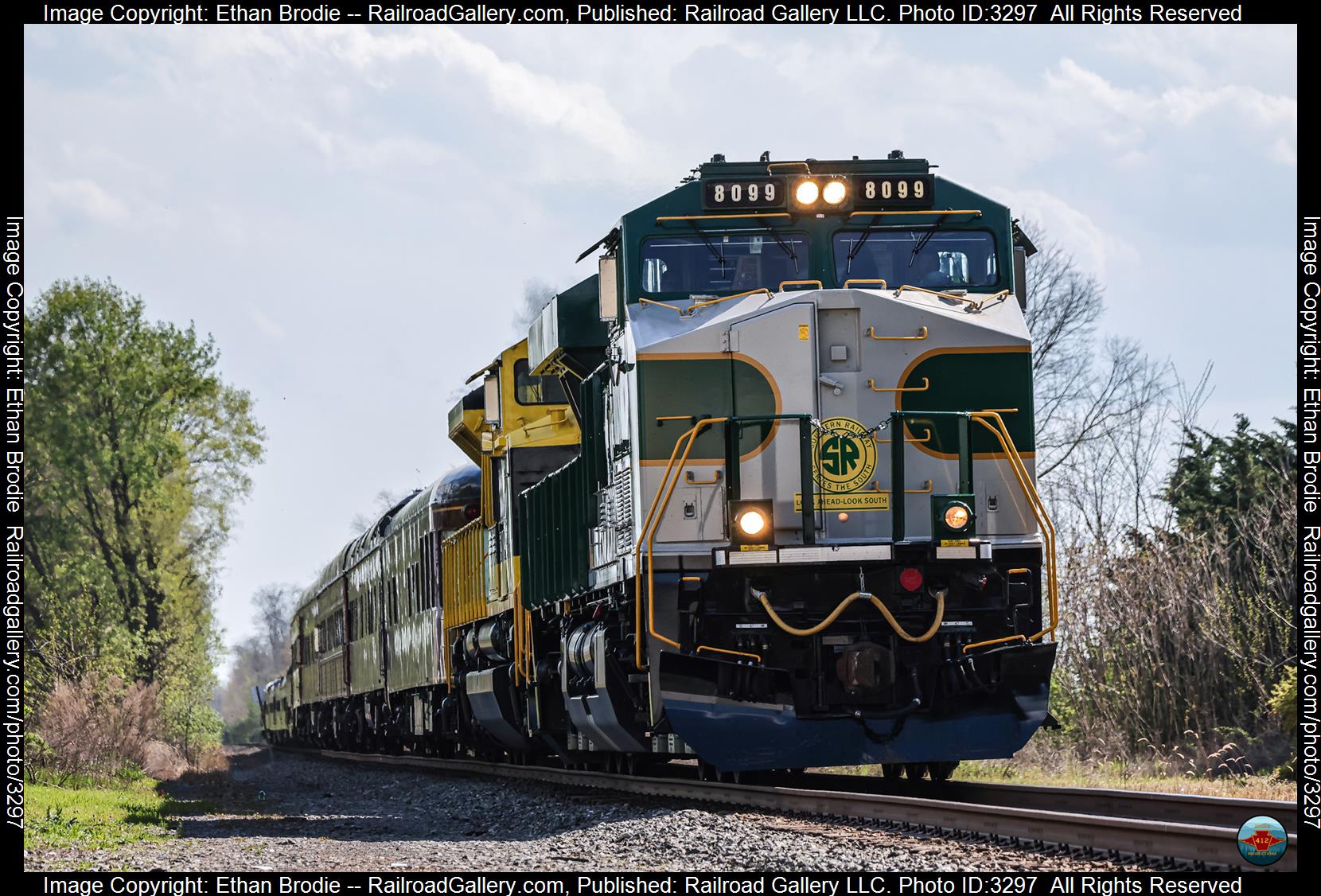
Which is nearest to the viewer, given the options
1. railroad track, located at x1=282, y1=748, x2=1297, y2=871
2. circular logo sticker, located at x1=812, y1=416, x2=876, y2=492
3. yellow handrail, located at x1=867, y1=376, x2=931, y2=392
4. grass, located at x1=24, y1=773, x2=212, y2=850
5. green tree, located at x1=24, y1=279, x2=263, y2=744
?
railroad track, located at x1=282, y1=748, x2=1297, y2=871

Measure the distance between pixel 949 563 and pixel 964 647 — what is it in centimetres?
59

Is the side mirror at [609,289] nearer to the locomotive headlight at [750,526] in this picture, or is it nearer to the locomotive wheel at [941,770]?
the locomotive headlight at [750,526]

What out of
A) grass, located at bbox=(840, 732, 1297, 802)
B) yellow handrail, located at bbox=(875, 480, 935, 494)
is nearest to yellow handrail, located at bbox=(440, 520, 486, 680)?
grass, located at bbox=(840, 732, 1297, 802)

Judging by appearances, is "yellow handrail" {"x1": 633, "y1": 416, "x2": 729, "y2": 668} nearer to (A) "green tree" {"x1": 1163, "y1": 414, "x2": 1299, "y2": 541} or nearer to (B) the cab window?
(B) the cab window

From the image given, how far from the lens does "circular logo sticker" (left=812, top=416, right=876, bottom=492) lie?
11.0m

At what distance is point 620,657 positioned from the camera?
12.3m

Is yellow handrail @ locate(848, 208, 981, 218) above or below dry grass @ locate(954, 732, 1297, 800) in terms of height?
→ above

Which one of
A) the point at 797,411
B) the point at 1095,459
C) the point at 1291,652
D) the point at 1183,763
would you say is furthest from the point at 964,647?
the point at 1095,459

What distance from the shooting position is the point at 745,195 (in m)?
11.8

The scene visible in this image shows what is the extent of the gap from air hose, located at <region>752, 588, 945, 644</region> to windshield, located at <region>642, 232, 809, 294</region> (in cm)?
236

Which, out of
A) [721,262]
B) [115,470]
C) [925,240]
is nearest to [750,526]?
[721,262]

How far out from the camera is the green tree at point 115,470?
32.7m
